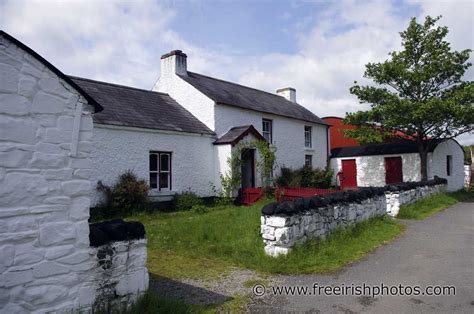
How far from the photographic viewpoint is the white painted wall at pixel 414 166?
2123cm

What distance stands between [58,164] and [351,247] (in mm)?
6204

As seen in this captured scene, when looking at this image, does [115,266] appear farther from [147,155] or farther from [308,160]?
[308,160]

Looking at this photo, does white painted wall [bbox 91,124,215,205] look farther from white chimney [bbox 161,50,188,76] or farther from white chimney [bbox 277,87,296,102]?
white chimney [bbox 277,87,296,102]

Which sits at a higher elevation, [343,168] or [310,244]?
[343,168]

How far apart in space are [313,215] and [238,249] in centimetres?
170

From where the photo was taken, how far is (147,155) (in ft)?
46.3

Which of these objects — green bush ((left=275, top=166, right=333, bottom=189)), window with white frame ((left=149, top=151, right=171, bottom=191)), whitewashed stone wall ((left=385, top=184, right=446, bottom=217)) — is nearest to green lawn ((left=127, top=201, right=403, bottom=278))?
whitewashed stone wall ((left=385, top=184, right=446, bottom=217))

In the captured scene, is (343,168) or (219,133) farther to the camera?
(343,168)

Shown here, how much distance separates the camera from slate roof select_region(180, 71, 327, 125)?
59.8ft

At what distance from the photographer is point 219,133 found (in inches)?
675

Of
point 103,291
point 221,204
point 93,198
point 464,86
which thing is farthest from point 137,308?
point 464,86

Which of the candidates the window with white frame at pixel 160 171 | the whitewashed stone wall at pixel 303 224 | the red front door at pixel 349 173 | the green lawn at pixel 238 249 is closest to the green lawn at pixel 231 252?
the green lawn at pixel 238 249

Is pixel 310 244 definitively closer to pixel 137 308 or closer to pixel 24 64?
pixel 137 308

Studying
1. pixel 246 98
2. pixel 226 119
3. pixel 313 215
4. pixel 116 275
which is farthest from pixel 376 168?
pixel 116 275
